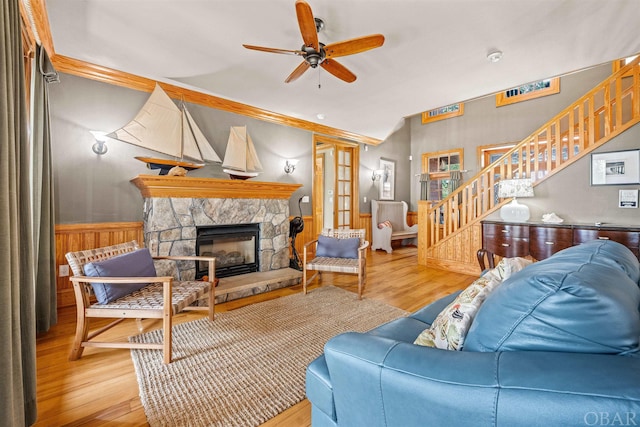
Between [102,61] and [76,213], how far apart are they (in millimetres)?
1675

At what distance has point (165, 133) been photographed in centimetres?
316

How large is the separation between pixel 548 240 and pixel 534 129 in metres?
3.73

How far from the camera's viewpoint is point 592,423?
54 cm

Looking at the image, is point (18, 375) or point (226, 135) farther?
point (226, 135)

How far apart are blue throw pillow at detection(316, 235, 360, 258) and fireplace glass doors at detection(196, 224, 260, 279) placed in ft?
3.11

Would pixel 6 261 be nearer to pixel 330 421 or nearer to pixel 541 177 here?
pixel 330 421

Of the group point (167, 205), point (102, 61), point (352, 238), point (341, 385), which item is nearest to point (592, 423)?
point (341, 385)

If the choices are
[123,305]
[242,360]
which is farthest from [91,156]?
[242,360]

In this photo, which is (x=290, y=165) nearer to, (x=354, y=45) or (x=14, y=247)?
(x=354, y=45)

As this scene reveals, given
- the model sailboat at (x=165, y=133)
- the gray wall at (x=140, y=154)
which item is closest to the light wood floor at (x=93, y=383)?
the gray wall at (x=140, y=154)

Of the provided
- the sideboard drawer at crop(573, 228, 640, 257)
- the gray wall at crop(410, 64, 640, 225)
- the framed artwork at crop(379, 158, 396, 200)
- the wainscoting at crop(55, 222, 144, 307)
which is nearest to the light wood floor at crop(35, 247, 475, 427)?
the wainscoting at crop(55, 222, 144, 307)

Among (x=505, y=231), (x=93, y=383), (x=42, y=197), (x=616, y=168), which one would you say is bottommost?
(x=93, y=383)

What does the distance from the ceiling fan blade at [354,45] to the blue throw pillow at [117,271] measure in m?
2.37

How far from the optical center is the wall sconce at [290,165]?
4852 mm
